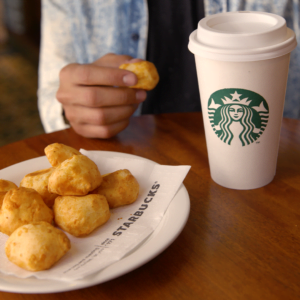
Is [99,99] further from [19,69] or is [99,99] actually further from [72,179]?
[19,69]

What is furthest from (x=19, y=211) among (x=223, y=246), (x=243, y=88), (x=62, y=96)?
(x=62, y=96)

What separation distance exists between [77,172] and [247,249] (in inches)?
12.4

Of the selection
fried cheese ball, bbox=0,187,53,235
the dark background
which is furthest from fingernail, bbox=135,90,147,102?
the dark background

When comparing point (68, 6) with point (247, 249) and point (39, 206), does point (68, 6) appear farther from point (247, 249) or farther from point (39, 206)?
point (247, 249)

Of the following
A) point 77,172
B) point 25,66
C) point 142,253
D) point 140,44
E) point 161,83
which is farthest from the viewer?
point 25,66

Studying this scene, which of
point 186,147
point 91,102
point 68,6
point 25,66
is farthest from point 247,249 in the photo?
point 25,66

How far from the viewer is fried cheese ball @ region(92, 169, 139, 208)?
0.65 meters

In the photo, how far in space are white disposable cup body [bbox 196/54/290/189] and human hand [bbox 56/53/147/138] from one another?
0.29 metres

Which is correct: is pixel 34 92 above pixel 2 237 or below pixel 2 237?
below

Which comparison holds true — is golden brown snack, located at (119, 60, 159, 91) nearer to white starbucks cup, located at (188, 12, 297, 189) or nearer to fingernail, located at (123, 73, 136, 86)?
fingernail, located at (123, 73, 136, 86)

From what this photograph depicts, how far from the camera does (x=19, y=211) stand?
58cm

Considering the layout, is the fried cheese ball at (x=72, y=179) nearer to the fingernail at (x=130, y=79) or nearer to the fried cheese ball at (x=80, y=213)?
the fried cheese ball at (x=80, y=213)

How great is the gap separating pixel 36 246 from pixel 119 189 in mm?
Result: 188

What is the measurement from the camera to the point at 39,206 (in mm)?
591
